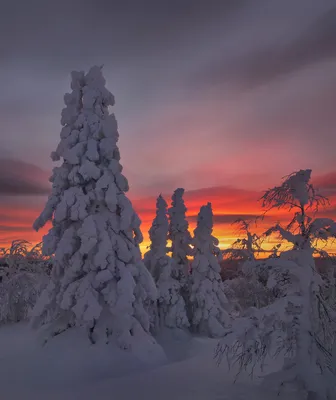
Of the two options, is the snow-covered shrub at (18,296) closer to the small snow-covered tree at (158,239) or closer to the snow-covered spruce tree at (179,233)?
the small snow-covered tree at (158,239)

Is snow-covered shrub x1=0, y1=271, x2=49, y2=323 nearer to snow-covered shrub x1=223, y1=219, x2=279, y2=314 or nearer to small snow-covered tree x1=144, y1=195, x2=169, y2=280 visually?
small snow-covered tree x1=144, y1=195, x2=169, y2=280

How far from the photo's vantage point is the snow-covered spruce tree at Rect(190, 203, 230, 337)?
3005 centimetres

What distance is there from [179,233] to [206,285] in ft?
16.9

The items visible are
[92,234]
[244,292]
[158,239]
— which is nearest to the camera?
[92,234]

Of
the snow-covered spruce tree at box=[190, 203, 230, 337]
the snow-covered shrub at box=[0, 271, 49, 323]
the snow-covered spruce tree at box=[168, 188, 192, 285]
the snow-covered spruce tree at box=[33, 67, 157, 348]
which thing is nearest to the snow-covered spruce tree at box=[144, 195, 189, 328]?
the snow-covered spruce tree at box=[190, 203, 230, 337]

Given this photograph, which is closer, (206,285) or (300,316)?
(300,316)

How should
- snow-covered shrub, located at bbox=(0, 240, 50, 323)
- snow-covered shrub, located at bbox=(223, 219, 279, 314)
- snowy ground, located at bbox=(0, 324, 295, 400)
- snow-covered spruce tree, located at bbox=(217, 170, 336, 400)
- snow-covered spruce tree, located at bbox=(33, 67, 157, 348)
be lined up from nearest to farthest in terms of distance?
snow-covered spruce tree, located at bbox=(217, 170, 336, 400), snowy ground, located at bbox=(0, 324, 295, 400), snow-covered spruce tree, located at bbox=(33, 67, 157, 348), snow-covered shrub, located at bbox=(223, 219, 279, 314), snow-covered shrub, located at bbox=(0, 240, 50, 323)

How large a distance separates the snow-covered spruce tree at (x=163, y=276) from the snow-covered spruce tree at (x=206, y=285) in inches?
61.5

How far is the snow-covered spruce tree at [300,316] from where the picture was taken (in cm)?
978

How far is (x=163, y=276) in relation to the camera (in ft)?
95.5

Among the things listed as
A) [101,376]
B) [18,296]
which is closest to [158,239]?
[18,296]

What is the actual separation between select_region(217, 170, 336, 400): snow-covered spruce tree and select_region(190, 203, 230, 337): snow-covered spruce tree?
64.0 ft

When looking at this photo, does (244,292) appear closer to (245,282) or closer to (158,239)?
(245,282)

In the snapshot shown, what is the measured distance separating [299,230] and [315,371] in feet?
12.4
